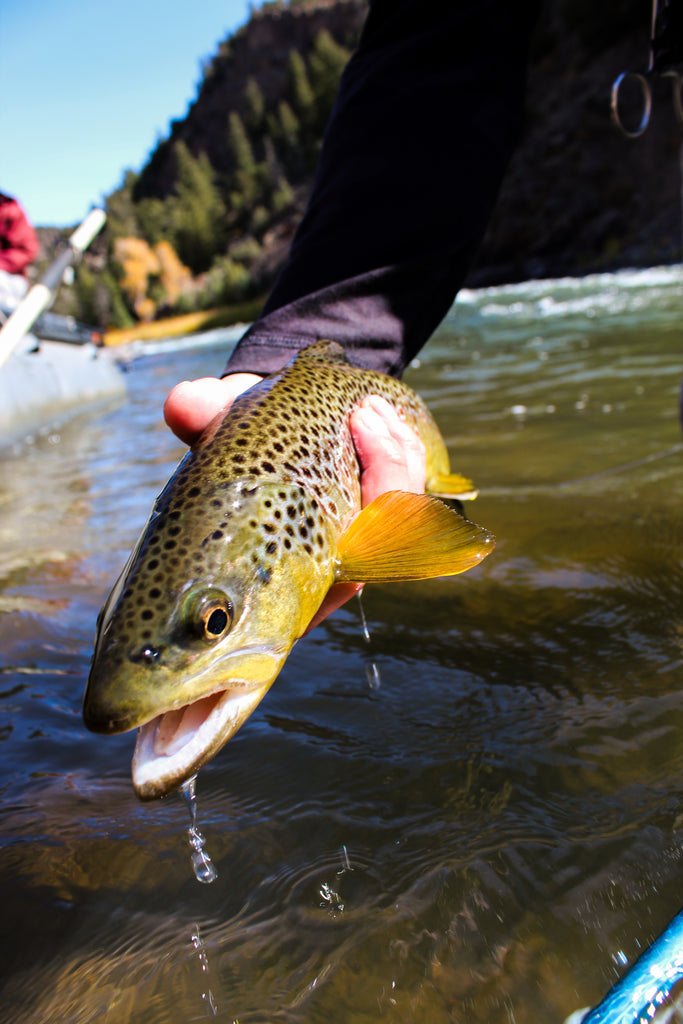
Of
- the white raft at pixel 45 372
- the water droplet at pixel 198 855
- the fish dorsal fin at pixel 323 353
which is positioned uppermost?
the fish dorsal fin at pixel 323 353

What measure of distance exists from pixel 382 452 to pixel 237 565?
83cm

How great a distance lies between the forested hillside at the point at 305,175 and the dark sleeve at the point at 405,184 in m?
0.18

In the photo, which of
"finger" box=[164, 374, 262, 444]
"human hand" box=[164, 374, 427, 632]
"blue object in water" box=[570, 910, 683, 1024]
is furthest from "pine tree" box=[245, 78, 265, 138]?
"blue object in water" box=[570, 910, 683, 1024]

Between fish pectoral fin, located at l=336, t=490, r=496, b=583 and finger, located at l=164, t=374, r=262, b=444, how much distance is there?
633mm

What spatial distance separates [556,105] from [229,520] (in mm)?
69990

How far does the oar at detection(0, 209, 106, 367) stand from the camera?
7675 mm

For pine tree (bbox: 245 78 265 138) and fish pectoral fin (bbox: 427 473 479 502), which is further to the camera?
pine tree (bbox: 245 78 265 138)

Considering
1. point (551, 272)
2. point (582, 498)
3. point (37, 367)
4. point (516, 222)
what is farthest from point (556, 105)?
point (582, 498)

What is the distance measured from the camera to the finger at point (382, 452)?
7.57ft

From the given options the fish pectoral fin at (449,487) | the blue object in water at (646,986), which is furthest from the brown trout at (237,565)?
the blue object in water at (646,986)

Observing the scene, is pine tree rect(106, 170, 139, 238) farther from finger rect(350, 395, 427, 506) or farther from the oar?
finger rect(350, 395, 427, 506)

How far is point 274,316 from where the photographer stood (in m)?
2.77

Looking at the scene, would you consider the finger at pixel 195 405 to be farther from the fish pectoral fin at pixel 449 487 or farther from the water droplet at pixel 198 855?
the water droplet at pixel 198 855

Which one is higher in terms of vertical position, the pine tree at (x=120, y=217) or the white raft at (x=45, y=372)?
the white raft at (x=45, y=372)
